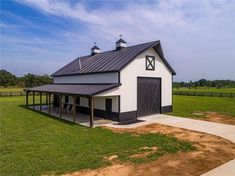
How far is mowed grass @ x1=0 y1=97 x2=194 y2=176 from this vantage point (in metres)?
7.19

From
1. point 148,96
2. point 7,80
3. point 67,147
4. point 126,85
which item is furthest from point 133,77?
point 7,80

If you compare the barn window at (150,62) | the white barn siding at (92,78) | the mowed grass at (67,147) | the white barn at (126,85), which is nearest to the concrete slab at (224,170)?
the mowed grass at (67,147)

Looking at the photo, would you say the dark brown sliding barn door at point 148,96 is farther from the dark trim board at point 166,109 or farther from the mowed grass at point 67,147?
the mowed grass at point 67,147

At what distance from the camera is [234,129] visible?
12406 millimetres

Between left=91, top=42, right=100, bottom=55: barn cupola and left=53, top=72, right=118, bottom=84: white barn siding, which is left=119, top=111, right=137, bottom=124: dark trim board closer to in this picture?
left=53, top=72, right=118, bottom=84: white barn siding

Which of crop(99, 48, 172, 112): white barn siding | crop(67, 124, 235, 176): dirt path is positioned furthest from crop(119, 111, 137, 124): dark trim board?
crop(67, 124, 235, 176): dirt path

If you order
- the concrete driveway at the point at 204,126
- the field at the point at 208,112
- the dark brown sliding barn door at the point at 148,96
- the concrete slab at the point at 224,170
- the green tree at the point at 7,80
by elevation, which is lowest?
the concrete slab at the point at 224,170

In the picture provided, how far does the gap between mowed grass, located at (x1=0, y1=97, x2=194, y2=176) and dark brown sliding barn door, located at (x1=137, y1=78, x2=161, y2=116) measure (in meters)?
5.11

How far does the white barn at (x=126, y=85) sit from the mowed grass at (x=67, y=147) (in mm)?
3001

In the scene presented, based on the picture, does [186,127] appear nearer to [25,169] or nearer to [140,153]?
[140,153]

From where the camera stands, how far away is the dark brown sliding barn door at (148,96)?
1664cm

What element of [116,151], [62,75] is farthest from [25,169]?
[62,75]

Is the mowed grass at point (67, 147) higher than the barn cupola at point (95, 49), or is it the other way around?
the barn cupola at point (95, 49)

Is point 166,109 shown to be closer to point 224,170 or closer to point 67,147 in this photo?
point 67,147
